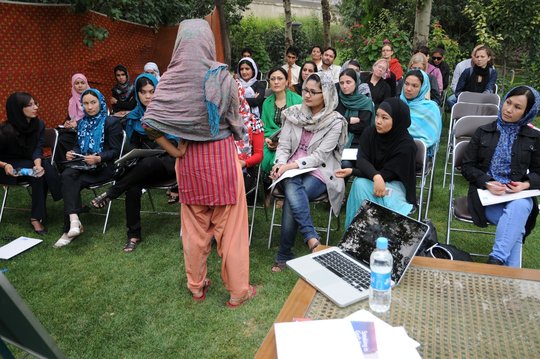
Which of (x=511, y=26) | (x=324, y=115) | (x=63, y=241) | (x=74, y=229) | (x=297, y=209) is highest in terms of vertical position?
(x=511, y=26)

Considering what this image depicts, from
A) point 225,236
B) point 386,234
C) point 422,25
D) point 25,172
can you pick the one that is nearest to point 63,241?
point 25,172

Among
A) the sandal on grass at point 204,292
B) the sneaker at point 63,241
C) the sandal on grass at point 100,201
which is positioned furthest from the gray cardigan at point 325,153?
the sneaker at point 63,241

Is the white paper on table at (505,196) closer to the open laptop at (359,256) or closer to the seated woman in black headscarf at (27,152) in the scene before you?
the open laptop at (359,256)

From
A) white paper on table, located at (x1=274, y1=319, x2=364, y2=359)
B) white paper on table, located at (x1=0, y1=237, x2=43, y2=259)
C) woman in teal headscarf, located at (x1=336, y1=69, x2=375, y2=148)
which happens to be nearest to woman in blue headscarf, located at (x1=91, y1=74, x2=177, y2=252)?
white paper on table, located at (x1=0, y1=237, x2=43, y2=259)

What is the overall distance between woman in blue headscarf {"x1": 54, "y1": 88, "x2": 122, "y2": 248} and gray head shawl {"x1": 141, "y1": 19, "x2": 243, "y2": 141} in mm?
1838

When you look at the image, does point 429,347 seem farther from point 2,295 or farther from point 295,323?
point 2,295

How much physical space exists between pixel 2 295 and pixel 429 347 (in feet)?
3.99

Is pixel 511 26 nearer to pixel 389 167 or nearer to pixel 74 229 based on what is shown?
pixel 389 167

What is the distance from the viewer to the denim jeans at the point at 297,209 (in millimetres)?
3264

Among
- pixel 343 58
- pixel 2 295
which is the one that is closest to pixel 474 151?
pixel 2 295

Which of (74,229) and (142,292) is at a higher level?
(74,229)

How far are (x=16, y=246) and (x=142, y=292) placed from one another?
155cm

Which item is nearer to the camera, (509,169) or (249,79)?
(509,169)

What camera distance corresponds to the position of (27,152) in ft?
13.7
